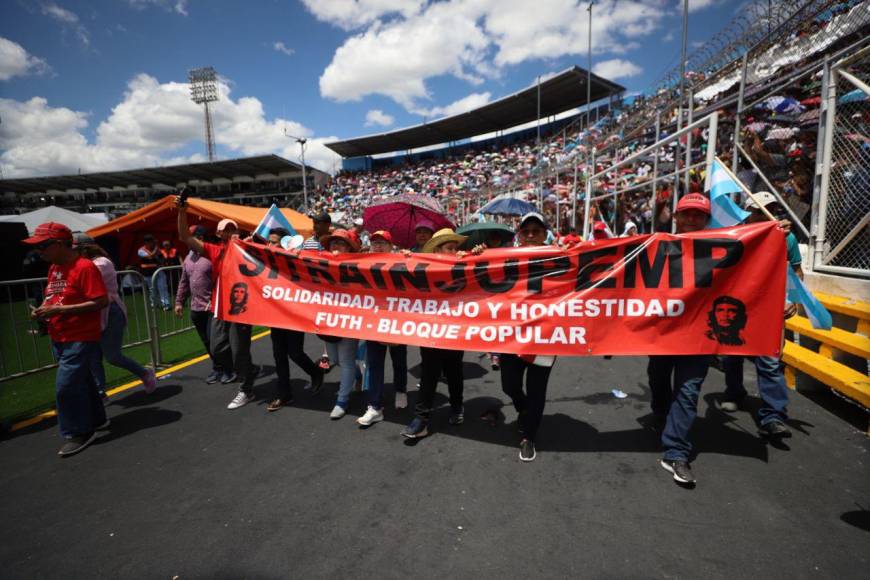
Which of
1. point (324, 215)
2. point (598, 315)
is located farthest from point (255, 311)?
point (598, 315)

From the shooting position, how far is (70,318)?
3254mm

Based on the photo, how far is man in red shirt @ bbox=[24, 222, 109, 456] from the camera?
10.5ft

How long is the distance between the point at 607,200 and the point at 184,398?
1077 centimetres

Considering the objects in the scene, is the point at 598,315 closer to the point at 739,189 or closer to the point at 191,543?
the point at 739,189

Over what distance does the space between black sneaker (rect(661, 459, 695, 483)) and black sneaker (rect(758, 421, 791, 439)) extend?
3.24 ft

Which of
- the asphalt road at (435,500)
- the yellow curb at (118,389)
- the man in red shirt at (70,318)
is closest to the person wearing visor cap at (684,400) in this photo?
the asphalt road at (435,500)

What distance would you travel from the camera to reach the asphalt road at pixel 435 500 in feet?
6.94

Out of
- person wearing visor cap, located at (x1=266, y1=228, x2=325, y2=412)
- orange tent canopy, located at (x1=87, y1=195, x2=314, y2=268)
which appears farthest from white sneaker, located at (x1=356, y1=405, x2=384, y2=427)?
orange tent canopy, located at (x1=87, y1=195, x2=314, y2=268)

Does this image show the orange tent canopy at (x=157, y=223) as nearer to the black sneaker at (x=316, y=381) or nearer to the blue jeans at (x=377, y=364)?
the black sneaker at (x=316, y=381)

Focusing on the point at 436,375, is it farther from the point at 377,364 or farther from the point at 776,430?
the point at 776,430

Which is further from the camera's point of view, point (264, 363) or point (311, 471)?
point (264, 363)

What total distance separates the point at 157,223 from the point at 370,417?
1456 cm

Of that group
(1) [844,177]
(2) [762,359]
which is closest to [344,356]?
(2) [762,359]

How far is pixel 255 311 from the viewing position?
4.05 m
